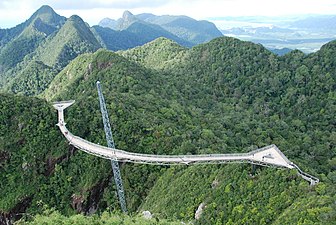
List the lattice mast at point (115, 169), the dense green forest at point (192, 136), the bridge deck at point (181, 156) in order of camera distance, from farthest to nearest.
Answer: the lattice mast at point (115, 169) < the bridge deck at point (181, 156) < the dense green forest at point (192, 136)

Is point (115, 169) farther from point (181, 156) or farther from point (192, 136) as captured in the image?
point (192, 136)

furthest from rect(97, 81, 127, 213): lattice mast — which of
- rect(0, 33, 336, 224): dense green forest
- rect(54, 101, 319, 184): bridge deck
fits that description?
rect(0, 33, 336, 224): dense green forest

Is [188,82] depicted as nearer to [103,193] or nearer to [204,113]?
[204,113]

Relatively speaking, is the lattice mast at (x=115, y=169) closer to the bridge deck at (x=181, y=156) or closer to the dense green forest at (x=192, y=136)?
the bridge deck at (x=181, y=156)

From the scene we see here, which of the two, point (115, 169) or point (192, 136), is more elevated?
point (192, 136)

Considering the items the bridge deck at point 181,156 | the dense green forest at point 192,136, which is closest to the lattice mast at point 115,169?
the bridge deck at point 181,156

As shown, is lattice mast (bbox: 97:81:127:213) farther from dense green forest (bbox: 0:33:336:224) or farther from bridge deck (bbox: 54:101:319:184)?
dense green forest (bbox: 0:33:336:224)

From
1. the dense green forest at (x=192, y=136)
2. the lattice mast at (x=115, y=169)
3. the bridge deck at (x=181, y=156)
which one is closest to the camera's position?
the dense green forest at (x=192, y=136)

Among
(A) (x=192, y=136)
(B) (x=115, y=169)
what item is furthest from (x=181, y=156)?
(B) (x=115, y=169)
